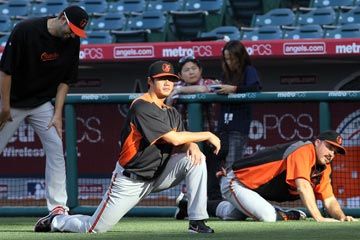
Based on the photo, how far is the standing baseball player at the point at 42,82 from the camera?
25.2ft

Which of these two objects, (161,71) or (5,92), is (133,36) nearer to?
(5,92)

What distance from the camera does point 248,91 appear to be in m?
9.01

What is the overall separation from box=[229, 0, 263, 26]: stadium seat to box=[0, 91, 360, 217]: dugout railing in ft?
18.2

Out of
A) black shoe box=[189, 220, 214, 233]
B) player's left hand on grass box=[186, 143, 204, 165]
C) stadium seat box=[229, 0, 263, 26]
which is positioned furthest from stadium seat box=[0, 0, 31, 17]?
black shoe box=[189, 220, 214, 233]

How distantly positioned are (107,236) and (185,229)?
81 centimetres

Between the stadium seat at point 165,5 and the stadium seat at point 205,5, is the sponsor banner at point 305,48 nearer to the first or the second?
the stadium seat at point 205,5

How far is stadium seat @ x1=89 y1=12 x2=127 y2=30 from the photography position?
48.2ft

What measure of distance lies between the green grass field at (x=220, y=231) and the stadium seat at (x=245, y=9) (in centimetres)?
656

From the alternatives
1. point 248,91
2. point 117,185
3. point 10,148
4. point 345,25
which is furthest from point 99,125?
point 345,25

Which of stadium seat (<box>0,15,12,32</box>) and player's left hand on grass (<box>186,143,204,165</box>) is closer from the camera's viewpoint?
player's left hand on grass (<box>186,143,204,165</box>)

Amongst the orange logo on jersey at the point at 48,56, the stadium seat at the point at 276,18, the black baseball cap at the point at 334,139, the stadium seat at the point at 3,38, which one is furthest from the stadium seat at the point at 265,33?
the orange logo on jersey at the point at 48,56

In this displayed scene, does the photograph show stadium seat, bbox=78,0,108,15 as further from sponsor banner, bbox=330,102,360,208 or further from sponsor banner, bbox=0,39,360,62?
sponsor banner, bbox=330,102,360,208

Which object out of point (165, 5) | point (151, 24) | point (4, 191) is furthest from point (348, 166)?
point (165, 5)

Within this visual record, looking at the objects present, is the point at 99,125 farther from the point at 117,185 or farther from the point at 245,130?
the point at 117,185
